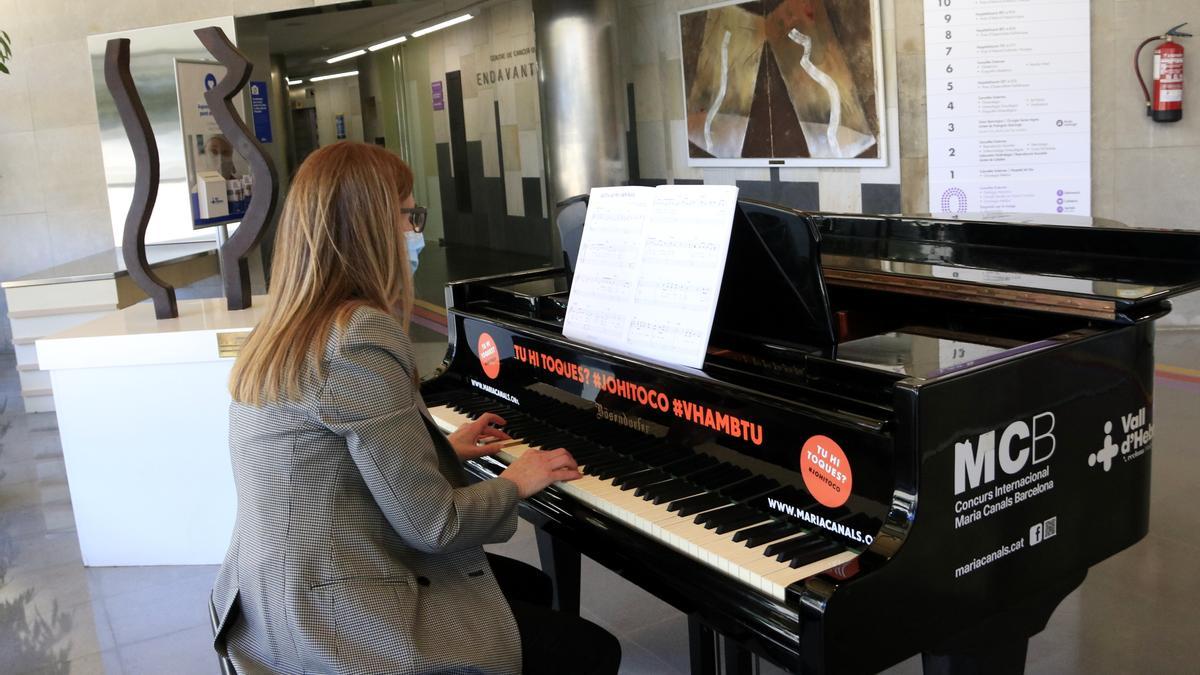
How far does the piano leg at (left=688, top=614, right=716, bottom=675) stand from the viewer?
2.19 m

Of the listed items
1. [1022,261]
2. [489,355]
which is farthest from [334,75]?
[1022,261]

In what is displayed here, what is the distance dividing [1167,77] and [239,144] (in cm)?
467

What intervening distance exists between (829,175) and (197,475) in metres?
4.67

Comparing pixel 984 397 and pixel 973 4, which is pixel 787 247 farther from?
pixel 973 4

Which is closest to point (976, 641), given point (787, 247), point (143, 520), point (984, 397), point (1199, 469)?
point (984, 397)

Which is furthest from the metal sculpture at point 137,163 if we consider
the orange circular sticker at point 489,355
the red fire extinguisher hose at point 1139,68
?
the red fire extinguisher hose at point 1139,68

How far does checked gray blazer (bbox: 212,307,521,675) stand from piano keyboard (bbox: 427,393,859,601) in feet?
1.12

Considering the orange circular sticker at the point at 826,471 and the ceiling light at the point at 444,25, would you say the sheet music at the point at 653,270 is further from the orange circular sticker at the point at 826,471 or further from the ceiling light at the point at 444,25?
the ceiling light at the point at 444,25

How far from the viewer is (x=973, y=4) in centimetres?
596

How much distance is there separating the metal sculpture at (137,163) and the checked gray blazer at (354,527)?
2.51 m

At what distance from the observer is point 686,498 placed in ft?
6.37

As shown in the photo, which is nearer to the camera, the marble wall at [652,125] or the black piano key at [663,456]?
the black piano key at [663,456]

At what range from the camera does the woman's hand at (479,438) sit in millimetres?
2348

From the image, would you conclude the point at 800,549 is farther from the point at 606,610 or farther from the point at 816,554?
the point at 606,610
